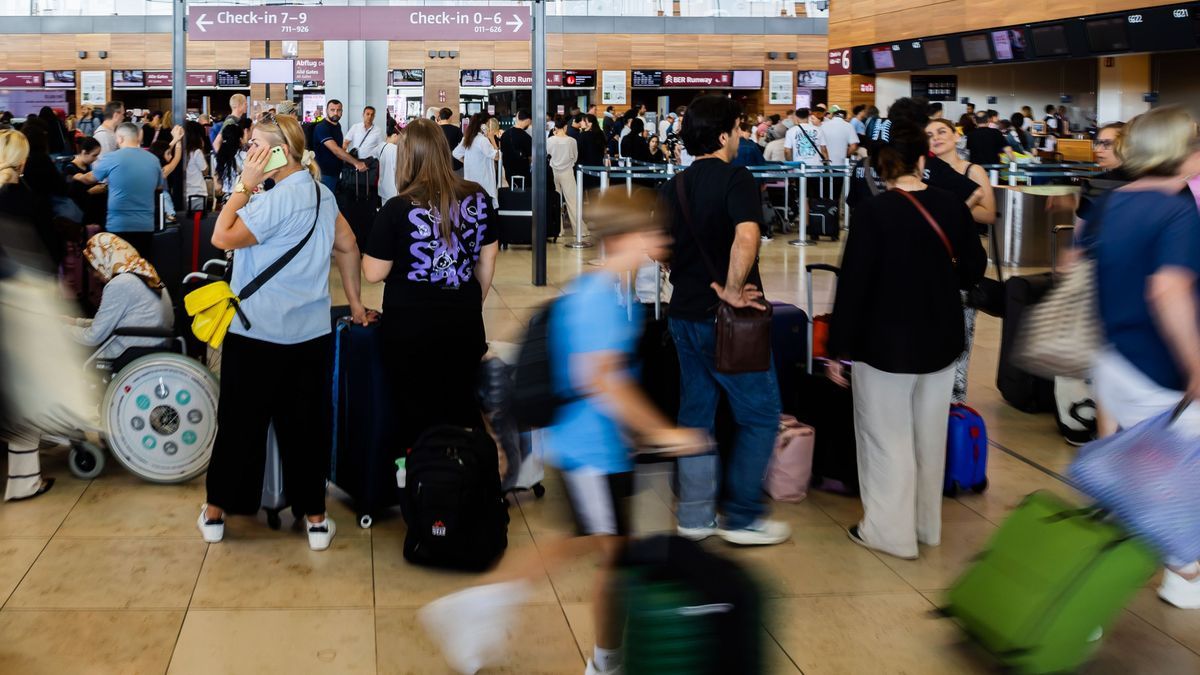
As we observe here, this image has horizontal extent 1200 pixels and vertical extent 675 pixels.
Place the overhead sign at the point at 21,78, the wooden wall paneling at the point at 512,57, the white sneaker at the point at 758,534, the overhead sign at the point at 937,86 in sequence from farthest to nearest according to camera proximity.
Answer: the overhead sign at the point at 21,78 < the wooden wall paneling at the point at 512,57 < the overhead sign at the point at 937,86 < the white sneaker at the point at 758,534

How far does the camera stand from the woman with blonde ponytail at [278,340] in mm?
4461

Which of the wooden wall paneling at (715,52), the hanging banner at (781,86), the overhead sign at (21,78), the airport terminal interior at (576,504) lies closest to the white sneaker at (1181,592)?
the airport terminal interior at (576,504)

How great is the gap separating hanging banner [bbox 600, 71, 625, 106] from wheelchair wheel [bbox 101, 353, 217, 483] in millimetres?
25321

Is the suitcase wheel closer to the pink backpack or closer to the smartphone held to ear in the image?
the smartphone held to ear

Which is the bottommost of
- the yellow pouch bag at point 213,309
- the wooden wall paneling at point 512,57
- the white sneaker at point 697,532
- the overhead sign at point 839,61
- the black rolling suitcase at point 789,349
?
the white sneaker at point 697,532

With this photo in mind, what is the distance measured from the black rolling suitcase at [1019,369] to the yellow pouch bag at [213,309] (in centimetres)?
432

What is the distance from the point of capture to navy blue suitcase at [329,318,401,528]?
488 centimetres

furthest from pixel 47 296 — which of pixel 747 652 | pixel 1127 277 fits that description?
pixel 1127 277

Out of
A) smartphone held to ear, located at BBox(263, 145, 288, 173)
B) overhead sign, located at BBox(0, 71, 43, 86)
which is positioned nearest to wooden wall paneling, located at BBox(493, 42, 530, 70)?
overhead sign, located at BBox(0, 71, 43, 86)

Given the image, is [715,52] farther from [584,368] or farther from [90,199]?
[584,368]

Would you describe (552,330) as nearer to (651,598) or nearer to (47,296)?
(651,598)

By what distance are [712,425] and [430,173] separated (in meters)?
1.51

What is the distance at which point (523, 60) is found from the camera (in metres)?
31.6

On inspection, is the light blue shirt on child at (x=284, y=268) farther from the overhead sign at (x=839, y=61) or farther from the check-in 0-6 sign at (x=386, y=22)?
the overhead sign at (x=839, y=61)
